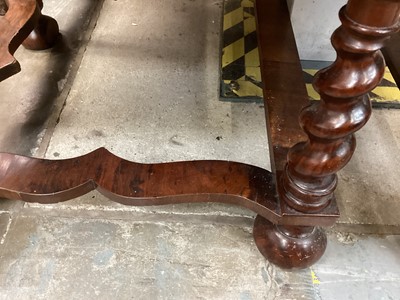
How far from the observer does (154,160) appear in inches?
37.9

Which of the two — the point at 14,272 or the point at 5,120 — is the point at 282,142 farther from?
the point at 5,120

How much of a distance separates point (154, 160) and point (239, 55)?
1.55 ft

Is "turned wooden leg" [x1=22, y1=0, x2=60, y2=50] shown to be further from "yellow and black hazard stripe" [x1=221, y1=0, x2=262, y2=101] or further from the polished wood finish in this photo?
the polished wood finish

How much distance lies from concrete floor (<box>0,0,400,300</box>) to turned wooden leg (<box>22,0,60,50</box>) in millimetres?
28

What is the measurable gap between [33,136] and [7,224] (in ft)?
0.81

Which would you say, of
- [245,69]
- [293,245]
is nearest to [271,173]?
[293,245]

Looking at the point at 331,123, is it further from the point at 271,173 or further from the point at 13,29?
the point at 13,29

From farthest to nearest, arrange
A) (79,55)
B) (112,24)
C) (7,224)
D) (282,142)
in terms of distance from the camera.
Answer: (112,24) → (79,55) → (7,224) → (282,142)

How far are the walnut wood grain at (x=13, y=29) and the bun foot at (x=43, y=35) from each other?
294mm

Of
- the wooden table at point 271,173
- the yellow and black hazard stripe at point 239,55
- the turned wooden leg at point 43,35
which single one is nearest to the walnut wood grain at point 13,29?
the wooden table at point 271,173

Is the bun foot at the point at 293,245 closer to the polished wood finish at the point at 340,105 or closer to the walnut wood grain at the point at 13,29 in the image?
the polished wood finish at the point at 340,105

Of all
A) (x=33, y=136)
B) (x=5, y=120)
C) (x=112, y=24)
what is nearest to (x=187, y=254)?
(x=33, y=136)

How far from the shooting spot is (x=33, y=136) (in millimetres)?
1009

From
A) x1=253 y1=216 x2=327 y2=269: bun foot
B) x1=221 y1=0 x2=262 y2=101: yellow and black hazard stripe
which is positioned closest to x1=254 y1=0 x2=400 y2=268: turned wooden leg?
x1=253 y1=216 x2=327 y2=269: bun foot
